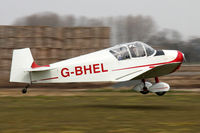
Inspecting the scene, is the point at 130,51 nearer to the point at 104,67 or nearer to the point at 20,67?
the point at 104,67

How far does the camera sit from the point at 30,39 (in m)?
24.4

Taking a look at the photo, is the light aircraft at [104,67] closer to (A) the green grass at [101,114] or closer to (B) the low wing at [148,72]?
(B) the low wing at [148,72]

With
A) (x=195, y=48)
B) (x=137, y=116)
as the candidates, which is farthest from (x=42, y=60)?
(x=195, y=48)

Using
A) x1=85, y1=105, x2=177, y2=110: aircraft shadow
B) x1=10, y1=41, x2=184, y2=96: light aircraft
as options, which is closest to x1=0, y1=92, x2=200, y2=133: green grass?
x1=85, y1=105, x2=177, y2=110: aircraft shadow

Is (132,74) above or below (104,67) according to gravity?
below

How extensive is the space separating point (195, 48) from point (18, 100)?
29189mm

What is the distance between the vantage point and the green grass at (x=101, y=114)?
33.4 feet

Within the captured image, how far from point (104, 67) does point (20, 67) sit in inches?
124

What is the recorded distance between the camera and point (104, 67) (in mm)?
14219

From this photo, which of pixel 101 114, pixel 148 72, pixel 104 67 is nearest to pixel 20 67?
pixel 104 67

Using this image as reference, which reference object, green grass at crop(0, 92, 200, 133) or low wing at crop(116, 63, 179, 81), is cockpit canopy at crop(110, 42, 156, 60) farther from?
green grass at crop(0, 92, 200, 133)

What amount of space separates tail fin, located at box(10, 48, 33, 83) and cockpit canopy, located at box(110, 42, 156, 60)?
10.6 feet

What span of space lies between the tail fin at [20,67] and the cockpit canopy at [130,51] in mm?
3230

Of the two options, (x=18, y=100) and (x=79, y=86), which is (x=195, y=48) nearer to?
(x=79, y=86)
